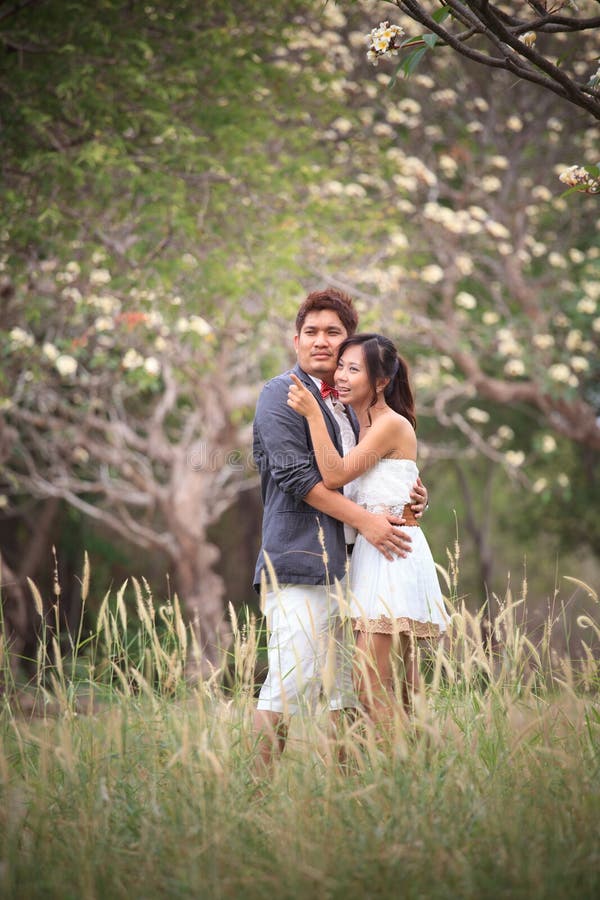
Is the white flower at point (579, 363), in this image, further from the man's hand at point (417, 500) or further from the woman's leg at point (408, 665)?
the woman's leg at point (408, 665)

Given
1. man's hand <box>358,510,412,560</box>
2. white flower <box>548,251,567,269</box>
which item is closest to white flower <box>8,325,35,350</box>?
man's hand <box>358,510,412,560</box>

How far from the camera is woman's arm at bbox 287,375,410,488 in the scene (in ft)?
11.7

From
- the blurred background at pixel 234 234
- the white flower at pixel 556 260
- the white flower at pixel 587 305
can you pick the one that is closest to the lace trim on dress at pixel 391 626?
the blurred background at pixel 234 234

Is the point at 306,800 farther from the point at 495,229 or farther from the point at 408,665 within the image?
the point at 495,229

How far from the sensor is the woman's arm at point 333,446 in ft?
11.7

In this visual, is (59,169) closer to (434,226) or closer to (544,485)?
(434,226)

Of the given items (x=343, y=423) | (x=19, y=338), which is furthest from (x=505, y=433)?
(x=343, y=423)

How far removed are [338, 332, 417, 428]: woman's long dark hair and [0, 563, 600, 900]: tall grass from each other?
30.7 inches

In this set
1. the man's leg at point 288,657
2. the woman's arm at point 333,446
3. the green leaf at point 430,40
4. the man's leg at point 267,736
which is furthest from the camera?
the woman's arm at point 333,446

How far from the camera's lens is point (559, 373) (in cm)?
935

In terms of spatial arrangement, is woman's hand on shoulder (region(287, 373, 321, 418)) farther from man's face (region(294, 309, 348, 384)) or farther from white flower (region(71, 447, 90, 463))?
white flower (region(71, 447, 90, 463))

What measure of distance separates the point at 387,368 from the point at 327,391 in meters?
0.30

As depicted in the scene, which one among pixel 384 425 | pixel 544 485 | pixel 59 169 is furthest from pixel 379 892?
pixel 544 485

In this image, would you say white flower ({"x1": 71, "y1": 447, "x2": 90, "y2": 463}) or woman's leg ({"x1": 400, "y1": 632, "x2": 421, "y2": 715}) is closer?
woman's leg ({"x1": 400, "y1": 632, "x2": 421, "y2": 715})
